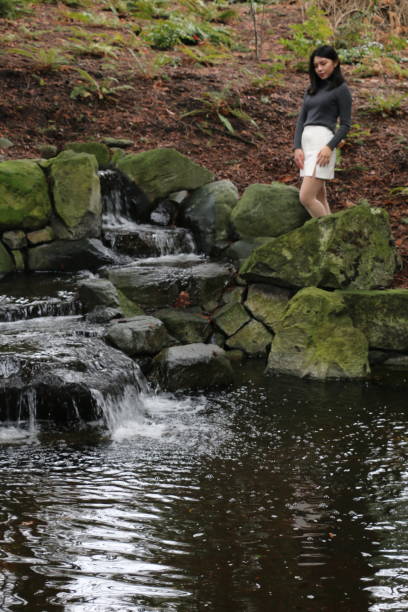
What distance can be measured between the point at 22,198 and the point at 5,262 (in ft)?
2.64

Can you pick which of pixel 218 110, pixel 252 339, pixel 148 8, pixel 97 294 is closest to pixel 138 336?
pixel 97 294

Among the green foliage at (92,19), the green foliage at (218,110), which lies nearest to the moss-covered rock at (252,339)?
the green foliage at (218,110)

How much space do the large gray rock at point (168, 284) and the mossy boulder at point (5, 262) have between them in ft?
3.92

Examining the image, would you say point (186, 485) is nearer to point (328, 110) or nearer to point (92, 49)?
point (328, 110)

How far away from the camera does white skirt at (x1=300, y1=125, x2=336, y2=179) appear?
777cm

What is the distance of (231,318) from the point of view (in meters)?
7.88

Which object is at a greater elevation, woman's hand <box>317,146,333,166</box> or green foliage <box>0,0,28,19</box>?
green foliage <box>0,0,28,19</box>

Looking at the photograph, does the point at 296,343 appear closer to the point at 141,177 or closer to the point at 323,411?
the point at 323,411

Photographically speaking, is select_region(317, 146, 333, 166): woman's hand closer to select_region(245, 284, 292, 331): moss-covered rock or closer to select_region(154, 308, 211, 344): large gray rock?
select_region(245, 284, 292, 331): moss-covered rock

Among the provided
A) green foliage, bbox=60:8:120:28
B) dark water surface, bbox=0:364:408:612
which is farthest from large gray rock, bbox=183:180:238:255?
green foliage, bbox=60:8:120:28

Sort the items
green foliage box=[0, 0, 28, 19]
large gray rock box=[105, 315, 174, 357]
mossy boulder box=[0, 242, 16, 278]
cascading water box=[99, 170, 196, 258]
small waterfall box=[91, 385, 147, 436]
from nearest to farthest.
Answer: small waterfall box=[91, 385, 147, 436] → large gray rock box=[105, 315, 174, 357] → mossy boulder box=[0, 242, 16, 278] → cascading water box=[99, 170, 196, 258] → green foliage box=[0, 0, 28, 19]

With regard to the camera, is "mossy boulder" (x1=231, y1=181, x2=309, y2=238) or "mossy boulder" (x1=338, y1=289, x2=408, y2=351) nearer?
"mossy boulder" (x1=338, y1=289, x2=408, y2=351)

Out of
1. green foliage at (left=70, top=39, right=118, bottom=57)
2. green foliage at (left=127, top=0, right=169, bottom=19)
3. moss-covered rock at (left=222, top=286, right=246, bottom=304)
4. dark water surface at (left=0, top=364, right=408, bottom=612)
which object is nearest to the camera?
dark water surface at (left=0, top=364, right=408, bottom=612)

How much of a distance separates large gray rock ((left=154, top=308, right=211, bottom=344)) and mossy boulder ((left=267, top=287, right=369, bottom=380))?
2.87 feet
